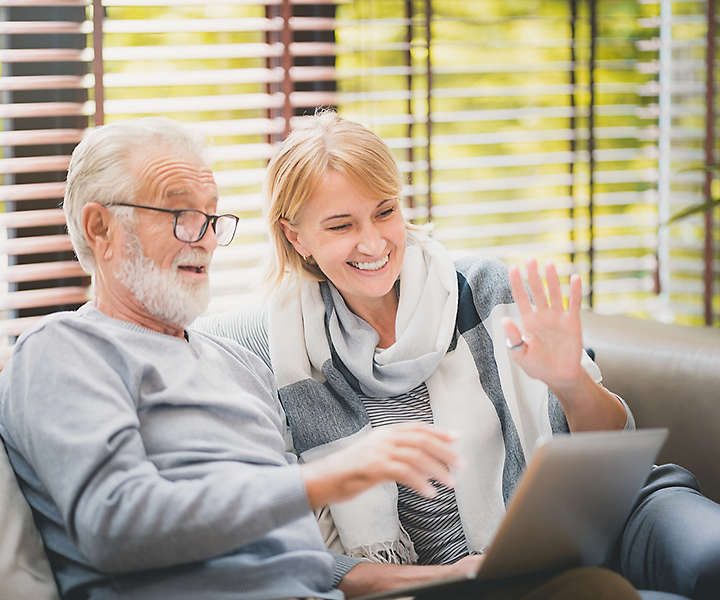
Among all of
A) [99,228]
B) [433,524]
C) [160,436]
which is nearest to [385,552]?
[433,524]

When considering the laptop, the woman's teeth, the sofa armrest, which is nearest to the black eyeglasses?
the woman's teeth

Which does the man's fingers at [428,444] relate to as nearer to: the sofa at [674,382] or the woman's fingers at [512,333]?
the woman's fingers at [512,333]

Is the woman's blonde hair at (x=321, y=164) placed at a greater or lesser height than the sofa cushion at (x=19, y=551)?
greater

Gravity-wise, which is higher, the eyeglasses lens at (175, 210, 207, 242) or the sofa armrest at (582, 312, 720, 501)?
the eyeglasses lens at (175, 210, 207, 242)

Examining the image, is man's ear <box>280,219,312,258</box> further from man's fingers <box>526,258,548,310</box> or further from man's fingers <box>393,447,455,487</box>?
man's fingers <box>393,447,455,487</box>

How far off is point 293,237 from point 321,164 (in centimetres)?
20

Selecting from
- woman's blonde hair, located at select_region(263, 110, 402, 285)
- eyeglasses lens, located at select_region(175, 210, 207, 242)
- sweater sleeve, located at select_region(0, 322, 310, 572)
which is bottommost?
sweater sleeve, located at select_region(0, 322, 310, 572)

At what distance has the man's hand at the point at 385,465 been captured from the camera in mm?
1305

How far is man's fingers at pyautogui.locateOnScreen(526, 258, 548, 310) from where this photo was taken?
1.66 m

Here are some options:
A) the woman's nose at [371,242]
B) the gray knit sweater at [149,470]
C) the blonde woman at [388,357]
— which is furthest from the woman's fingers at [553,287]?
the gray knit sweater at [149,470]

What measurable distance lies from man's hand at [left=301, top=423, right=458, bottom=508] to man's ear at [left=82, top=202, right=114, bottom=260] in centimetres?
52

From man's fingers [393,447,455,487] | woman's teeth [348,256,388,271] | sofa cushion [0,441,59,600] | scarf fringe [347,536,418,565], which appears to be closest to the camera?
man's fingers [393,447,455,487]

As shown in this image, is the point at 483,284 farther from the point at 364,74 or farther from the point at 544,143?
the point at 544,143

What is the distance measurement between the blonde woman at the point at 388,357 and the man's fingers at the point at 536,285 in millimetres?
226
